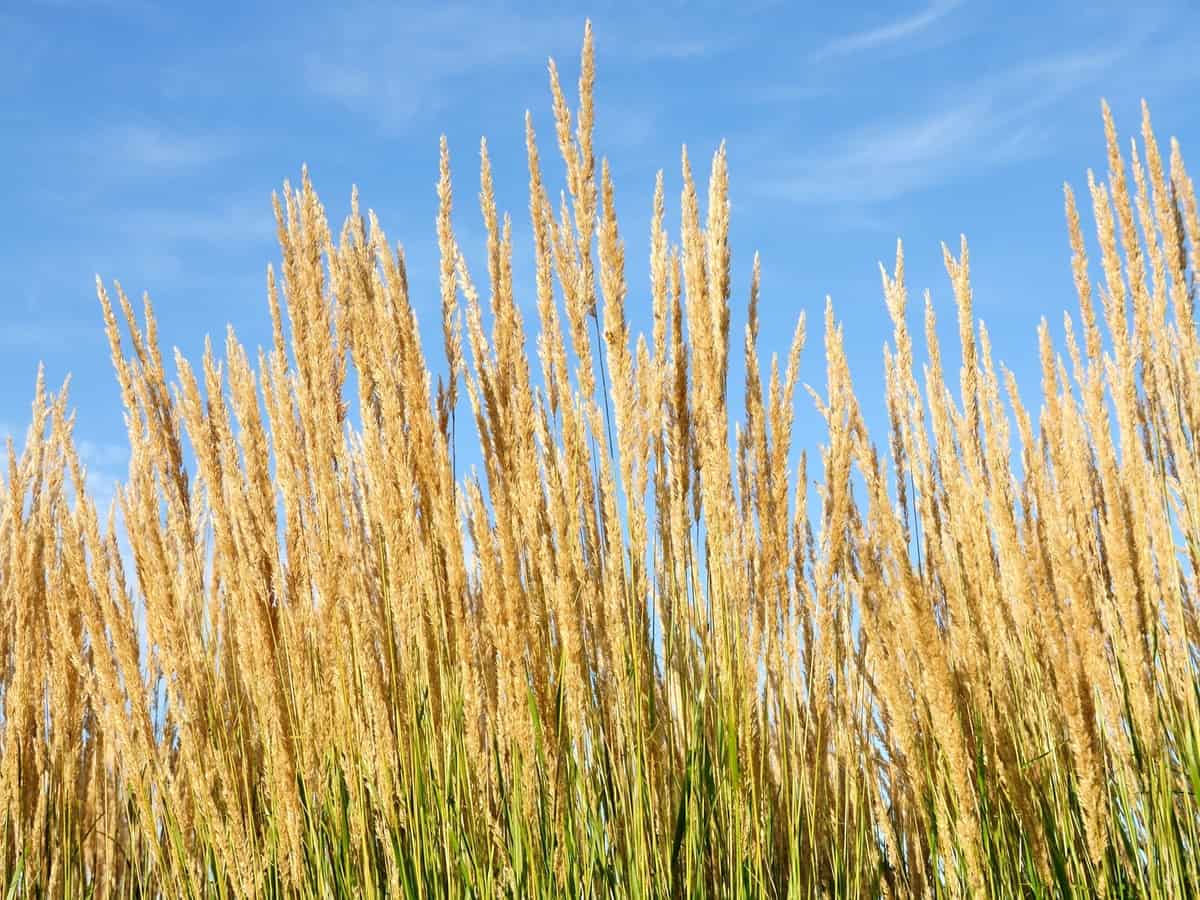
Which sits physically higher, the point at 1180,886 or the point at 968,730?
the point at 968,730

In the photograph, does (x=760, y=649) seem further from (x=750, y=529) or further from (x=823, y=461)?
(x=823, y=461)

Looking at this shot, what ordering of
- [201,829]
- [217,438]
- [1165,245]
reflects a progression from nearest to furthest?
[201,829] → [217,438] → [1165,245]

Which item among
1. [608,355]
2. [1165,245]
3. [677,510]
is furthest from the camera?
[1165,245]

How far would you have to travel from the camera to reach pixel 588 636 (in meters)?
2.34

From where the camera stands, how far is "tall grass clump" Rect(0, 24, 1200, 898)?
6.72ft

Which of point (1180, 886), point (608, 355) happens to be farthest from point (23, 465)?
point (1180, 886)

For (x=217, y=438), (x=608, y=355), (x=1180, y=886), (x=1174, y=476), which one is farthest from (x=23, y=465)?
(x=1174, y=476)

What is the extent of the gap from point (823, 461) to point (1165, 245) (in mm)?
1659

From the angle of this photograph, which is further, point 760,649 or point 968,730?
point 968,730

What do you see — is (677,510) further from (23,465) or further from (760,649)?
(23,465)

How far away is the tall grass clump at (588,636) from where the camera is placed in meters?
2.05

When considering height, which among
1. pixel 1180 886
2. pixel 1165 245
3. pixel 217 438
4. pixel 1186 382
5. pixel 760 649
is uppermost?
pixel 1165 245

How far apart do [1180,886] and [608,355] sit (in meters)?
1.49

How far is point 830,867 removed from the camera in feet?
8.23
